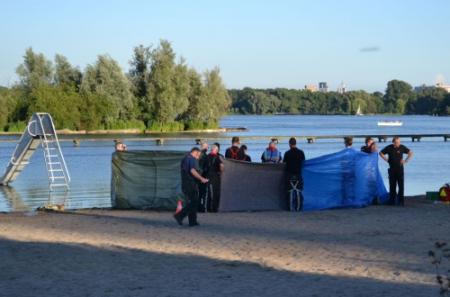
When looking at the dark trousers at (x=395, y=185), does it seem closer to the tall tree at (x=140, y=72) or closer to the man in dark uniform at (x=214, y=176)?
the man in dark uniform at (x=214, y=176)

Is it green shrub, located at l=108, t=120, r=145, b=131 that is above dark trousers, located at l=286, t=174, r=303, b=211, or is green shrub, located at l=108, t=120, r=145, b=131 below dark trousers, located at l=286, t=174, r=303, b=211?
below

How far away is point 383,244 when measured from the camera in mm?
13305

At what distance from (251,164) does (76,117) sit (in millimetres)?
86900

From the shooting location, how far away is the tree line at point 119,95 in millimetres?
99531

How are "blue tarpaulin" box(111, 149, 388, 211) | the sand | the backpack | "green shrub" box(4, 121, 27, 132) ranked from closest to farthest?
1. the sand
2. "blue tarpaulin" box(111, 149, 388, 211)
3. the backpack
4. "green shrub" box(4, 121, 27, 132)

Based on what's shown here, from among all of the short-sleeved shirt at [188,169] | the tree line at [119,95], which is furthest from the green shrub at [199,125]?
the short-sleeved shirt at [188,169]

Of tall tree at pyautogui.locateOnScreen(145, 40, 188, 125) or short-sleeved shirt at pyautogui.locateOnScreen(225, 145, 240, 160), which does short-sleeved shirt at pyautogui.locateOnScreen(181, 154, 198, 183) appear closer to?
short-sleeved shirt at pyautogui.locateOnScreen(225, 145, 240, 160)

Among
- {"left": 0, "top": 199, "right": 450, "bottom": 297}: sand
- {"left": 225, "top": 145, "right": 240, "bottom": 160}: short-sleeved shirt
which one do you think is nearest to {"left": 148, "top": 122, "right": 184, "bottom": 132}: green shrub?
{"left": 225, "top": 145, "right": 240, "bottom": 160}: short-sleeved shirt

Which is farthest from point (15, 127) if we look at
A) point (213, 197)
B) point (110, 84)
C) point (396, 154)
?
point (396, 154)

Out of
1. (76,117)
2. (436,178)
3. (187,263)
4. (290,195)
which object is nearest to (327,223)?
(290,195)

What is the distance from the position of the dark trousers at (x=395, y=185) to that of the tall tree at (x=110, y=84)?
3193 inches

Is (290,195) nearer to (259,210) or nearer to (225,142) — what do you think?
(259,210)

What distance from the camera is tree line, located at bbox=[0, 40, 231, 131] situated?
9953 centimetres

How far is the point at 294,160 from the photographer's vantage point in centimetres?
1836
